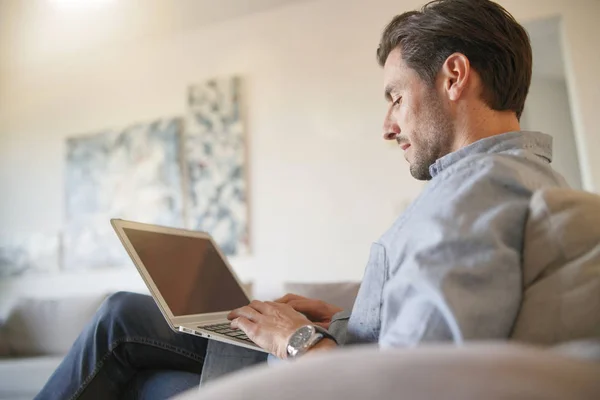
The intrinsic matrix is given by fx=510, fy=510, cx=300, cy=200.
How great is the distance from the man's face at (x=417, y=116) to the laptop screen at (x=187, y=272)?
59cm

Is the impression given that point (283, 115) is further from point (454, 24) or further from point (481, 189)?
point (481, 189)

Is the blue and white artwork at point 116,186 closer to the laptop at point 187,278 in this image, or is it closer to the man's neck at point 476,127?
the laptop at point 187,278

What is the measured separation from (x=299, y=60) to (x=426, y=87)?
7.86 feet

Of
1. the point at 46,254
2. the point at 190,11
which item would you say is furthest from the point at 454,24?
the point at 46,254

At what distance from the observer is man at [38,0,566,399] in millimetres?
628

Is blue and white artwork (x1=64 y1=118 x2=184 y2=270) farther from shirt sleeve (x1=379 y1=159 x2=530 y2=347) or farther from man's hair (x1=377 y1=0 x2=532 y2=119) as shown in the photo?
shirt sleeve (x1=379 y1=159 x2=530 y2=347)

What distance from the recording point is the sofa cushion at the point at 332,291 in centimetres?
202

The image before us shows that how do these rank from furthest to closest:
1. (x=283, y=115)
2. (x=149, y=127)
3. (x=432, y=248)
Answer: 1. (x=149, y=127)
2. (x=283, y=115)
3. (x=432, y=248)

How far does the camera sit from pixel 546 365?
0.35 metres

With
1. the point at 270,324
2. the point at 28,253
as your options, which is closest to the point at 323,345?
the point at 270,324

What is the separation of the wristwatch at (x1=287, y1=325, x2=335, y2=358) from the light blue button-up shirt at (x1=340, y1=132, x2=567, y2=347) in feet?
0.29

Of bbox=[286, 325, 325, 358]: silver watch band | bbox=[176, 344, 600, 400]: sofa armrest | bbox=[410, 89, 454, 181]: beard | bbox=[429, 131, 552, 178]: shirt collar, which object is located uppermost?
bbox=[410, 89, 454, 181]: beard

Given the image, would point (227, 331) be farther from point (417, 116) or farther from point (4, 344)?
point (4, 344)

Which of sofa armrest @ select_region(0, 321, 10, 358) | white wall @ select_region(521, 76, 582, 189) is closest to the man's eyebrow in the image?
sofa armrest @ select_region(0, 321, 10, 358)
